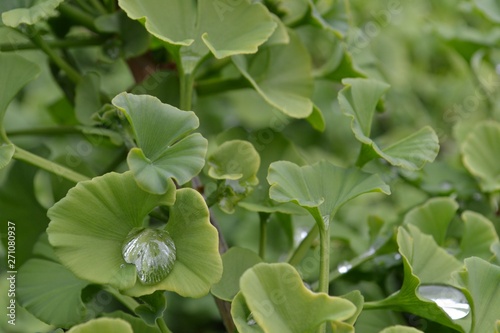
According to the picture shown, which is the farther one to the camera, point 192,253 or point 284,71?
point 284,71

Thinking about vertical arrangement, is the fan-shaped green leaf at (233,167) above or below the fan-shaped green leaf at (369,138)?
below

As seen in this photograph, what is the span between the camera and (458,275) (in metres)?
0.52

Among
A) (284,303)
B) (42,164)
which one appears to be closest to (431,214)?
(284,303)

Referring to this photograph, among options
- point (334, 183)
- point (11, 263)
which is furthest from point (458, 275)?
point (11, 263)

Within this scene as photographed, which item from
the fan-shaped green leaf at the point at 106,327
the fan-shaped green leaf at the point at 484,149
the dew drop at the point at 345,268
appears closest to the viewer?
the fan-shaped green leaf at the point at 106,327

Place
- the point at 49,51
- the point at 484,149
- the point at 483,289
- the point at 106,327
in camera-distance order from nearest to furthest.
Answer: the point at 106,327
the point at 483,289
the point at 49,51
the point at 484,149

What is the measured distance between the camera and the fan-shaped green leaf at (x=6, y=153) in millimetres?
501

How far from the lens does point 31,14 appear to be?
54cm

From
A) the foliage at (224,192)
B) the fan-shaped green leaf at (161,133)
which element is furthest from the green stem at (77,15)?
the fan-shaped green leaf at (161,133)

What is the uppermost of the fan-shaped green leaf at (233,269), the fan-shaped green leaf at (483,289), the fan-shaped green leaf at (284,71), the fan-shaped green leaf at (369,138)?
the fan-shaped green leaf at (369,138)

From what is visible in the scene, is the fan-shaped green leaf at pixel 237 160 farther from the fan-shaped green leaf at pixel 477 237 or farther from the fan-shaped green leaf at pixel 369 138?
the fan-shaped green leaf at pixel 477 237

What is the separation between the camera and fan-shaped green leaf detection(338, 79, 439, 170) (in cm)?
57

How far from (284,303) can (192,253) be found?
8 centimetres

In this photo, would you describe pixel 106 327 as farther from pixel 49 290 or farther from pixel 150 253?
pixel 49 290
